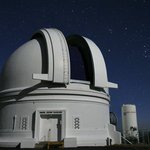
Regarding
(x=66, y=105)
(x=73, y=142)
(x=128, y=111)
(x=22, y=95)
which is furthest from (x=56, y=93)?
(x=128, y=111)

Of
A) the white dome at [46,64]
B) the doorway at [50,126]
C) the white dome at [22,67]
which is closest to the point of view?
the doorway at [50,126]

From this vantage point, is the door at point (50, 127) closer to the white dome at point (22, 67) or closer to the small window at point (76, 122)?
the small window at point (76, 122)

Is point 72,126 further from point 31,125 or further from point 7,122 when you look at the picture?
point 7,122

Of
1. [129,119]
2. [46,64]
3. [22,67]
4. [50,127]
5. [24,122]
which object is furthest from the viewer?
[129,119]

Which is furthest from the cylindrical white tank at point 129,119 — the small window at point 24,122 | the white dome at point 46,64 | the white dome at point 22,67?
the small window at point 24,122

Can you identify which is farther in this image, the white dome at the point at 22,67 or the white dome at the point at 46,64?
the white dome at the point at 22,67

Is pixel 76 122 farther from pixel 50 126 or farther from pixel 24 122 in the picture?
pixel 24 122

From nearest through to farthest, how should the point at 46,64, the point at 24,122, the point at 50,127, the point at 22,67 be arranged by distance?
1. the point at 50,127
2. the point at 24,122
3. the point at 46,64
4. the point at 22,67

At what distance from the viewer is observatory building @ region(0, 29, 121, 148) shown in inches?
572

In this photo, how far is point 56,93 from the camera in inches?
590

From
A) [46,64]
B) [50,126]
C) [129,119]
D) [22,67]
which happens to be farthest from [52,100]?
[129,119]

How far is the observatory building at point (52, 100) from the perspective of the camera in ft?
47.7

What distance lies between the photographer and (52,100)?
14898 millimetres

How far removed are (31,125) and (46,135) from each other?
4.03 feet
